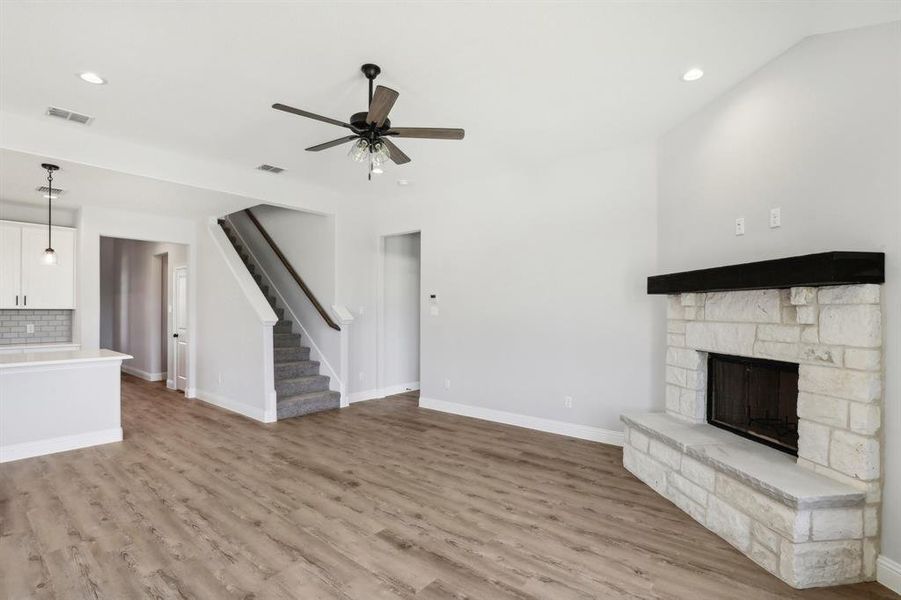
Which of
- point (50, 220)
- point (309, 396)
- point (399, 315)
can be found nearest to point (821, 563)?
point (309, 396)

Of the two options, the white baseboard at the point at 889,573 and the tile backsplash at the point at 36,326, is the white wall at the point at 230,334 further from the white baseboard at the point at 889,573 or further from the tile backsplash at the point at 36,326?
the white baseboard at the point at 889,573

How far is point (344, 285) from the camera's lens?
5.96 meters

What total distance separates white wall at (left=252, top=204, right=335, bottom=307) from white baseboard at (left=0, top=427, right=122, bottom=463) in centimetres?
269

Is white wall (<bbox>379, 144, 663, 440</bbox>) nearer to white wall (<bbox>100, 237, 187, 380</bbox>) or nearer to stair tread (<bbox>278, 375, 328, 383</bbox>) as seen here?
stair tread (<bbox>278, 375, 328, 383</bbox>)

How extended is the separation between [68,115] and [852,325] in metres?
5.40

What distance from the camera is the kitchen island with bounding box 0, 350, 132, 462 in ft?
12.6

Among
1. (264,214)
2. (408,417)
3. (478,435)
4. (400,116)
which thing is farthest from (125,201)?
(478,435)

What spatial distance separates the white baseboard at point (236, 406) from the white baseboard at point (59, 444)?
48.9 inches

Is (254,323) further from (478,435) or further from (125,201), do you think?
(478,435)

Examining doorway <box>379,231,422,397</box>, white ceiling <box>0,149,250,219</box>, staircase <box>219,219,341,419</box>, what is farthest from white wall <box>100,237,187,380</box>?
doorway <box>379,231,422,397</box>

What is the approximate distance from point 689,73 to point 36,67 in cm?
417

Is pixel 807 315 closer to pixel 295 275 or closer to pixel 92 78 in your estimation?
pixel 92 78

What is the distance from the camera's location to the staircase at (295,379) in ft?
17.5

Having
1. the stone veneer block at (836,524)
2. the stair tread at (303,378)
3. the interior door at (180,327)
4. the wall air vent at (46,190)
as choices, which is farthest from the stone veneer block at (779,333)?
the interior door at (180,327)
